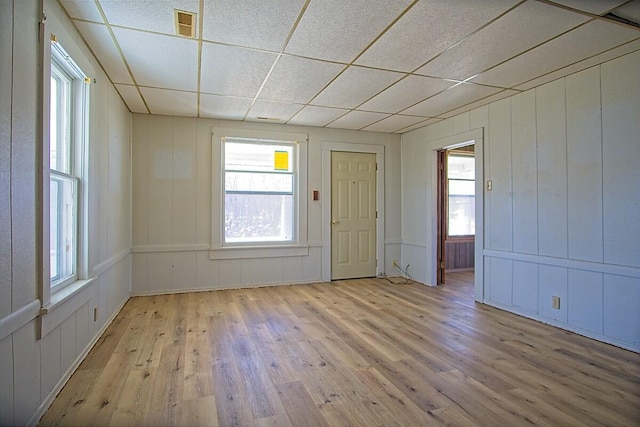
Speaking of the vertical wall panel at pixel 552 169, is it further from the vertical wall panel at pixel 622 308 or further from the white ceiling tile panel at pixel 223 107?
the white ceiling tile panel at pixel 223 107

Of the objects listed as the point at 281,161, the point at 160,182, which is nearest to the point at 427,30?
the point at 281,161

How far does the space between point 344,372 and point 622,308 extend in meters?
2.42

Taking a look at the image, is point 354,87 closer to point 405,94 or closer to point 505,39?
point 405,94

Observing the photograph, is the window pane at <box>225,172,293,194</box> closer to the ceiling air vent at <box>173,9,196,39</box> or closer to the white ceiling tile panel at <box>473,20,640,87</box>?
the ceiling air vent at <box>173,9,196,39</box>

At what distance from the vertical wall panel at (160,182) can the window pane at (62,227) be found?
209 cm

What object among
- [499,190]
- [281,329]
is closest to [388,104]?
[499,190]

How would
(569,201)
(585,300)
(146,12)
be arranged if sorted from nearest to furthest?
(146,12) < (585,300) < (569,201)

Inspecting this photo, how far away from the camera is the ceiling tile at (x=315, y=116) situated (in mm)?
4492

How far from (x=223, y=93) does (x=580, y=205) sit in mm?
3740

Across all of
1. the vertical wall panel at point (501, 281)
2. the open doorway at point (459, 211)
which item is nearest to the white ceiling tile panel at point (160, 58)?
the vertical wall panel at point (501, 281)

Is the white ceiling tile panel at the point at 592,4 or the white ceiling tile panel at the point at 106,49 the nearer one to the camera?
the white ceiling tile panel at the point at 592,4

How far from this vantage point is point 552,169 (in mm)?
3504

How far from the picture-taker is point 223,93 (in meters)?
3.87

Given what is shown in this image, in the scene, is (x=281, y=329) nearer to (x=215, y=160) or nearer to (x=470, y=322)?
(x=470, y=322)
